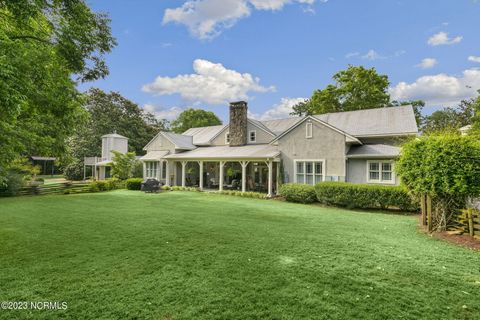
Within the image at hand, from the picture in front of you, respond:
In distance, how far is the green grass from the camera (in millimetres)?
3598

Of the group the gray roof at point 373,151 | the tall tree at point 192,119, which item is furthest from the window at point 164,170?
the tall tree at point 192,119

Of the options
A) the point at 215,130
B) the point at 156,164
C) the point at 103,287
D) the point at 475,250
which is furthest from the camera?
the point at 215,130

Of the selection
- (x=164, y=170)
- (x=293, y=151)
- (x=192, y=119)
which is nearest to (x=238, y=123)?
(x=293, y=151)

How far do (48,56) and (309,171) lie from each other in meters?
15.1

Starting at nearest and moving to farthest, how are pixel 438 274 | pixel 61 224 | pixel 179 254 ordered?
pixel 438 274, pixel 179 254, pixel 61 224

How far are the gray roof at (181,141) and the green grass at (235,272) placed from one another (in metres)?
17.4

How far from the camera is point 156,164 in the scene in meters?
26.0

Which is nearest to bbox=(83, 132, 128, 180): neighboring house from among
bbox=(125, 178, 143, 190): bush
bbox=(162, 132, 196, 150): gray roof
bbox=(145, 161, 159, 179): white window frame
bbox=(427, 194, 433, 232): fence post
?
bbox=(145, 161, 159, 179): white window frame

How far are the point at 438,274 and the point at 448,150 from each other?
480 cm

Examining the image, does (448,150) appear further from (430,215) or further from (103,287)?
(103,287)

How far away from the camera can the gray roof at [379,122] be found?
1778cm

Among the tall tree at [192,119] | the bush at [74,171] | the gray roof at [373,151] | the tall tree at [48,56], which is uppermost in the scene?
the tall tree at [192,119]

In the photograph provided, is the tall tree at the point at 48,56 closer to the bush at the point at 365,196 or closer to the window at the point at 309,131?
the bush at the point at 365,196

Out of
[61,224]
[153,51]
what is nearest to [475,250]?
[61,224]
